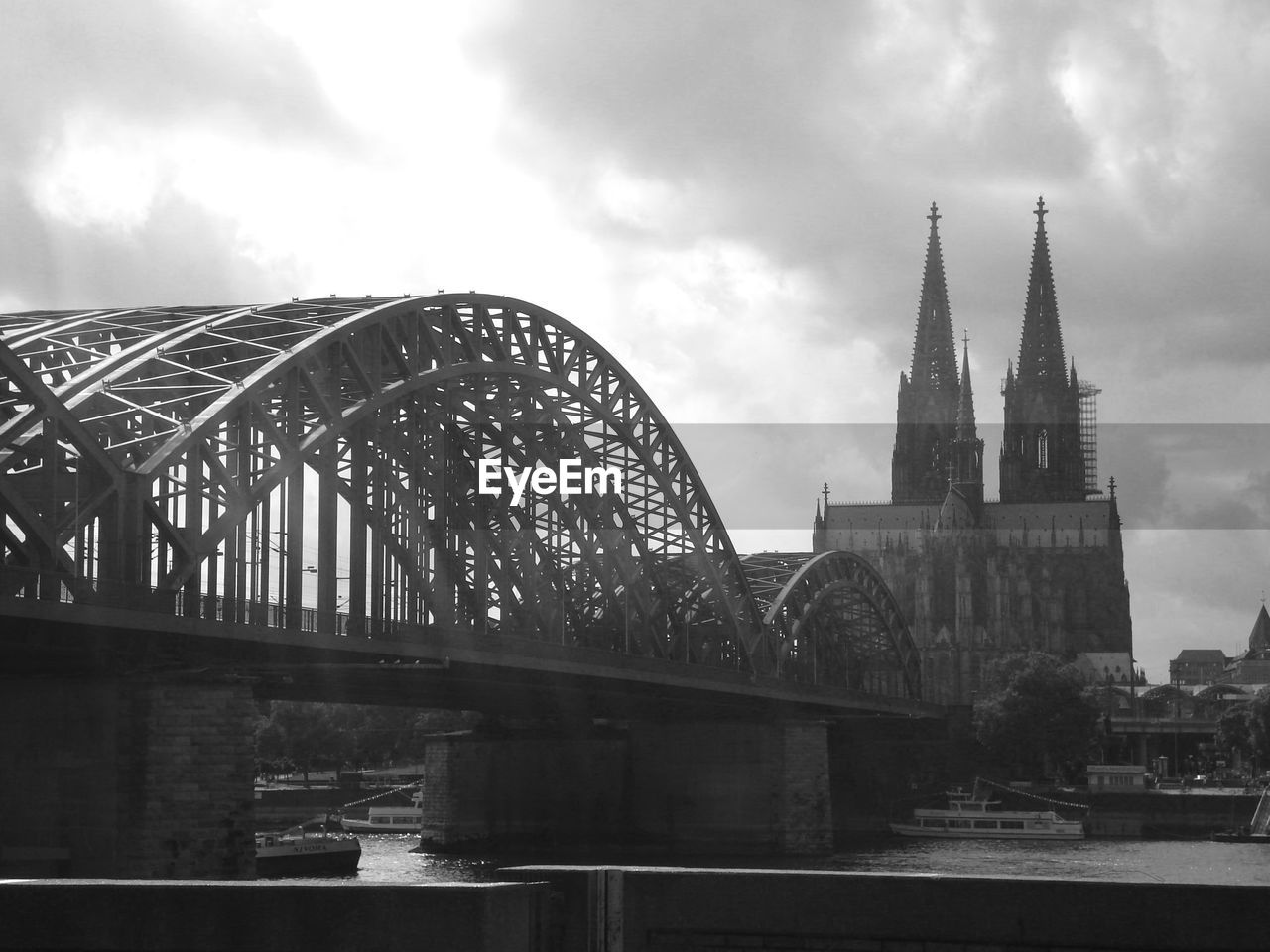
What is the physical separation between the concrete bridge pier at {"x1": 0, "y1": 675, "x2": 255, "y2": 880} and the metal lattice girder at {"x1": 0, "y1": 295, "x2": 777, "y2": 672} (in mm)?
2777

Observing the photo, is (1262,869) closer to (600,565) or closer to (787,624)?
(600,565)

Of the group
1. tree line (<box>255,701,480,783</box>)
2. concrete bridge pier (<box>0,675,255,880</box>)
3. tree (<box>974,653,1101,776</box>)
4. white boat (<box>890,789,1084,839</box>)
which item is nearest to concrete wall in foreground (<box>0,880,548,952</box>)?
concrete bridge pier (<box>0,675,255,880</box>)

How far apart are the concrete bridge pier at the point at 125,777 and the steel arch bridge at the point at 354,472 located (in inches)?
103

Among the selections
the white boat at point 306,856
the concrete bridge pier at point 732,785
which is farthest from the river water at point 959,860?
the concrete bridge pier at point 732,785

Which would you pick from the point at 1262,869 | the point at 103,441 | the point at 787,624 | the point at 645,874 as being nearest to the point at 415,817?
the point at 787,624

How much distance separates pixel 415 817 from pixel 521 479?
4995cm

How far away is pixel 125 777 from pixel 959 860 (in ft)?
172

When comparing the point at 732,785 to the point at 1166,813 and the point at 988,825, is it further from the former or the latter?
the point at 1166,813

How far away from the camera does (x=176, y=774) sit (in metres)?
47.4

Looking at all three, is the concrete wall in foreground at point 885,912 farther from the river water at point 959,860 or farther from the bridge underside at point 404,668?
the river water at point 959,860

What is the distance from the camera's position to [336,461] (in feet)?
199

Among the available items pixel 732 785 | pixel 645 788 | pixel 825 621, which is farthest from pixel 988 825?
pixel 645 788

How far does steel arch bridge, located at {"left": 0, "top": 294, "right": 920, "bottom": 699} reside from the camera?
4838 cm

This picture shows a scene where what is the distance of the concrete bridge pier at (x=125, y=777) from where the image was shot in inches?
1842
